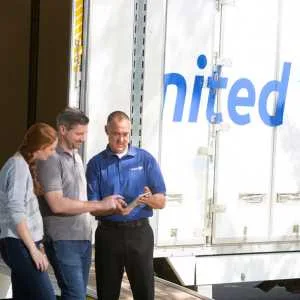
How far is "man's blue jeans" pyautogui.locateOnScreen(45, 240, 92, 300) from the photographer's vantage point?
453 cm

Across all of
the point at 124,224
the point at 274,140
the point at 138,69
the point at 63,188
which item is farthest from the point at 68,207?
the point at 274,140

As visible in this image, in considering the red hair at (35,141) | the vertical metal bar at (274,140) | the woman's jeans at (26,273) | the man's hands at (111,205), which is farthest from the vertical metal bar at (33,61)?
the woman's jeans at (26,273)

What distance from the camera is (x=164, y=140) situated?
610cm

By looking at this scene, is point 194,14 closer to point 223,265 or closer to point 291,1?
point 291,1

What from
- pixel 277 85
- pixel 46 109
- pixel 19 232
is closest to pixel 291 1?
pixel 277 85

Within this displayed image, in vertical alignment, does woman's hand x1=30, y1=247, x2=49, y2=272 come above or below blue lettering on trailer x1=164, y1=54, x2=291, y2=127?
below

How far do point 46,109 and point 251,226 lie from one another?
7.12ft

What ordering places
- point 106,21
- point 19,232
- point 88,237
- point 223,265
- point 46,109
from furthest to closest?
point 46,109
point 223,265
point 106,21
point 88,237
point 19,232

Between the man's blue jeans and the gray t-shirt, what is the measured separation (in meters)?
0.05

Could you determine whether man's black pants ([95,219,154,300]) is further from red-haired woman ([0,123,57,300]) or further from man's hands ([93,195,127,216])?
red-haired woman ([0,123,57,300])

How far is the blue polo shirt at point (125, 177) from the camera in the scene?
4.79 metres

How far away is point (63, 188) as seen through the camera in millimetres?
4551

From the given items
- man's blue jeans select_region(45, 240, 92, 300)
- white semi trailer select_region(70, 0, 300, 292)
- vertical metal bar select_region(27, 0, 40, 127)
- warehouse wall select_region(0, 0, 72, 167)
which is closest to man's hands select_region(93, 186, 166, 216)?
man's blue jeans select_region(45, 240, 92, 300)

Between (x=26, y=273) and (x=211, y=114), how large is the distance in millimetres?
2527
